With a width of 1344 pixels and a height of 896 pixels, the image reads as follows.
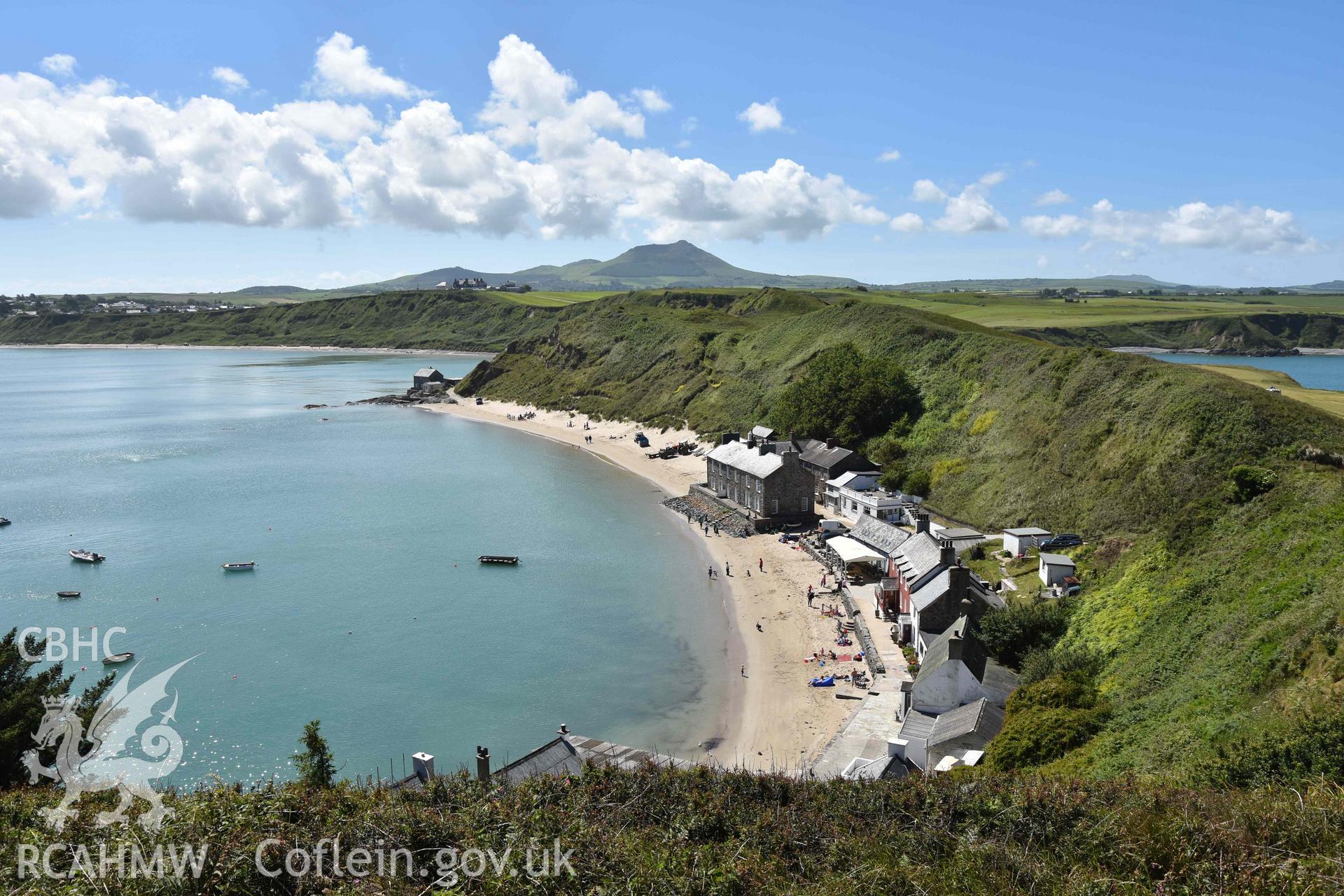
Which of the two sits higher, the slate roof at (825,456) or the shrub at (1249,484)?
the shrub at (1249,484)

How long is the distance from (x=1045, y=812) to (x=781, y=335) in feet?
306

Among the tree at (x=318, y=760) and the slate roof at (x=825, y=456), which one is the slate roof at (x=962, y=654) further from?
the slate roof at (x=825, y=456)

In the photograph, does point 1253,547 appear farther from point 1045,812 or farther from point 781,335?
point 781,335

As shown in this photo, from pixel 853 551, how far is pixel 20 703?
36.7 metres

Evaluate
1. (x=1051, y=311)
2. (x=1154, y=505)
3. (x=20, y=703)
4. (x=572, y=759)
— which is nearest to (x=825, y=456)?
(x=1154, y=505)

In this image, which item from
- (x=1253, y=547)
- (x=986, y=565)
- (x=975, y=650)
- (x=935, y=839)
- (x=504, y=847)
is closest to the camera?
(x=504, y=847)

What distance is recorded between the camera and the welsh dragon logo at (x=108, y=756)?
13.6 meters

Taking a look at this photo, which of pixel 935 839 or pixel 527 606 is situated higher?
pixel 935 839

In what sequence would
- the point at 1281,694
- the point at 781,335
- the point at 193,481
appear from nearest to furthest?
the point at 1281,694
the point at 193,481
the point at 781,335

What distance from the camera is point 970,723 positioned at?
984 inches

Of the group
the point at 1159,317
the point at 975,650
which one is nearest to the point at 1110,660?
the point at 975,650

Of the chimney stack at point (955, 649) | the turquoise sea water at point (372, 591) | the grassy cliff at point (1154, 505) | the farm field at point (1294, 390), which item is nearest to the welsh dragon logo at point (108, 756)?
the turquoise sea water at point (372, 591)

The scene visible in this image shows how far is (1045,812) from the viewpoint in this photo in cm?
1445

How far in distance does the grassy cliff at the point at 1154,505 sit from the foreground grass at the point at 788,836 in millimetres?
6167
